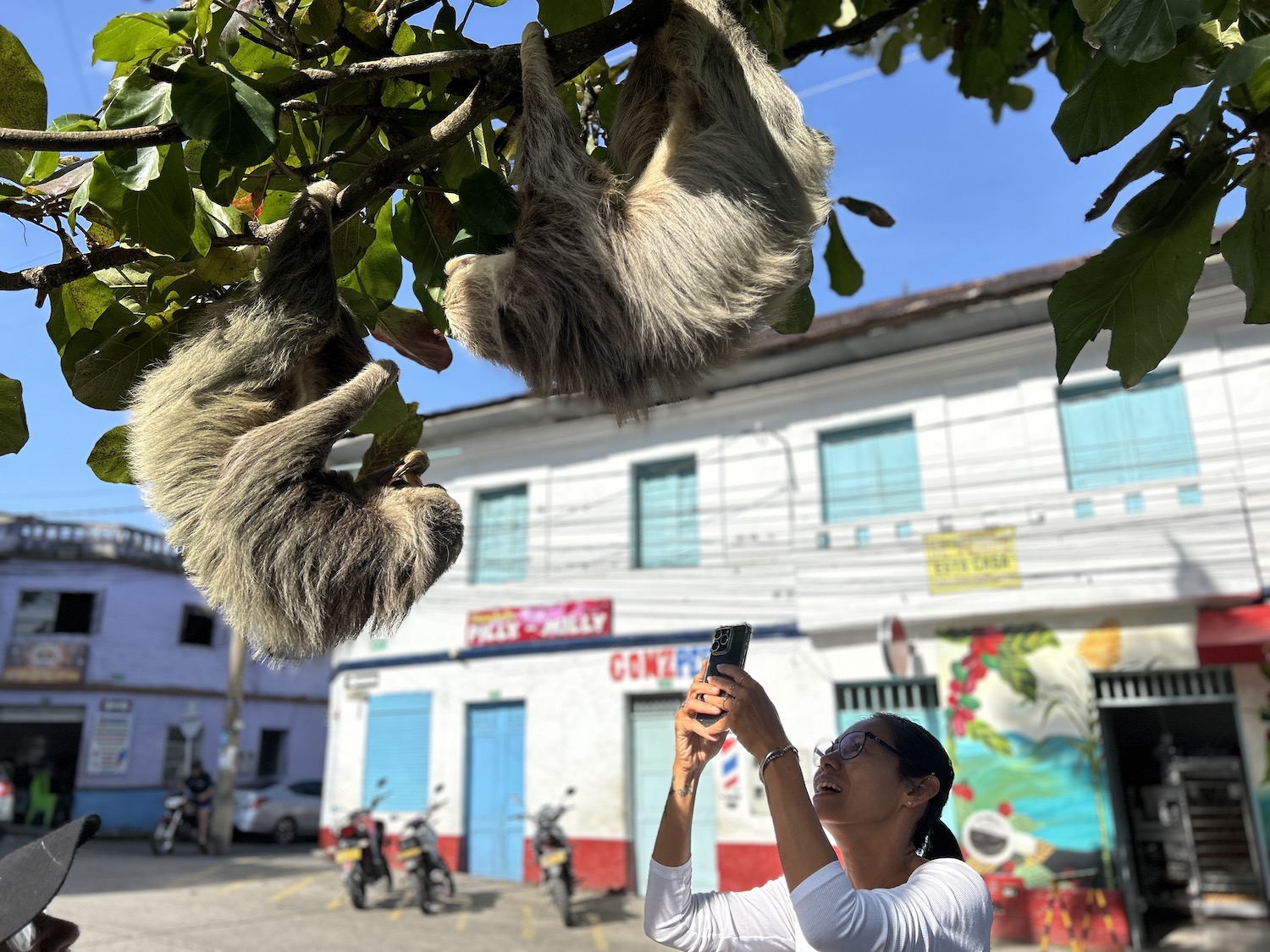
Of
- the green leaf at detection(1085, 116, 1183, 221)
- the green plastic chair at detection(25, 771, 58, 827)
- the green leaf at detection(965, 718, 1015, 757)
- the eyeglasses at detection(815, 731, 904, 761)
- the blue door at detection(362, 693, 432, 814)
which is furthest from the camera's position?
the green plastic chair at detection(25, 771, 58, 827)

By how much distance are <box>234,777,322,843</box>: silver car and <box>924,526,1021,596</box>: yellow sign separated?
1393 centimetres

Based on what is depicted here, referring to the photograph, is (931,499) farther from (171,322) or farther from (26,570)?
(26,570)

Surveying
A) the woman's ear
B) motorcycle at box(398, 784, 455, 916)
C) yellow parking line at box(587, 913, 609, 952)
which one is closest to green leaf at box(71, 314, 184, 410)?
the woman's ear

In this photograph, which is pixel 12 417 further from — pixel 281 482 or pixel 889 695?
pixel 889 695

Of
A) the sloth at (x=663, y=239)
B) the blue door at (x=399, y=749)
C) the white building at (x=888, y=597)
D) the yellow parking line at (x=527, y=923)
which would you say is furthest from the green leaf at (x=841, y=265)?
the blue door at (x=399, y=749)

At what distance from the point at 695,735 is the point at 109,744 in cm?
2166

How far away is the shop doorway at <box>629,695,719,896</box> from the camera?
10688 mm

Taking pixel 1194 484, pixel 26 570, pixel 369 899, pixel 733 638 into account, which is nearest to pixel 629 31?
pixel 733 638

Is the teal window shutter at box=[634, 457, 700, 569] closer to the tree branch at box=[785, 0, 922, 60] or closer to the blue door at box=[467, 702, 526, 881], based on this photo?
the blue door at box=[467, 702, 526, 881]

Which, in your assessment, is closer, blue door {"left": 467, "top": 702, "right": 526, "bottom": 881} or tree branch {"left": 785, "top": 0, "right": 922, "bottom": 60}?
tree branch {"left": 785, "top": 0, "right": 922, "bottom": 60}

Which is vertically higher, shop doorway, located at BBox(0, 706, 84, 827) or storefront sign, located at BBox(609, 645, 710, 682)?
storefront sign, located at BBox(609, 645, 710, 682)

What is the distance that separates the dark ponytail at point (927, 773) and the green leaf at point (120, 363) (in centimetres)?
166

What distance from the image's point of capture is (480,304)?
5.38 ft

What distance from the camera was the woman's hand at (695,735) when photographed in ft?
6.01
